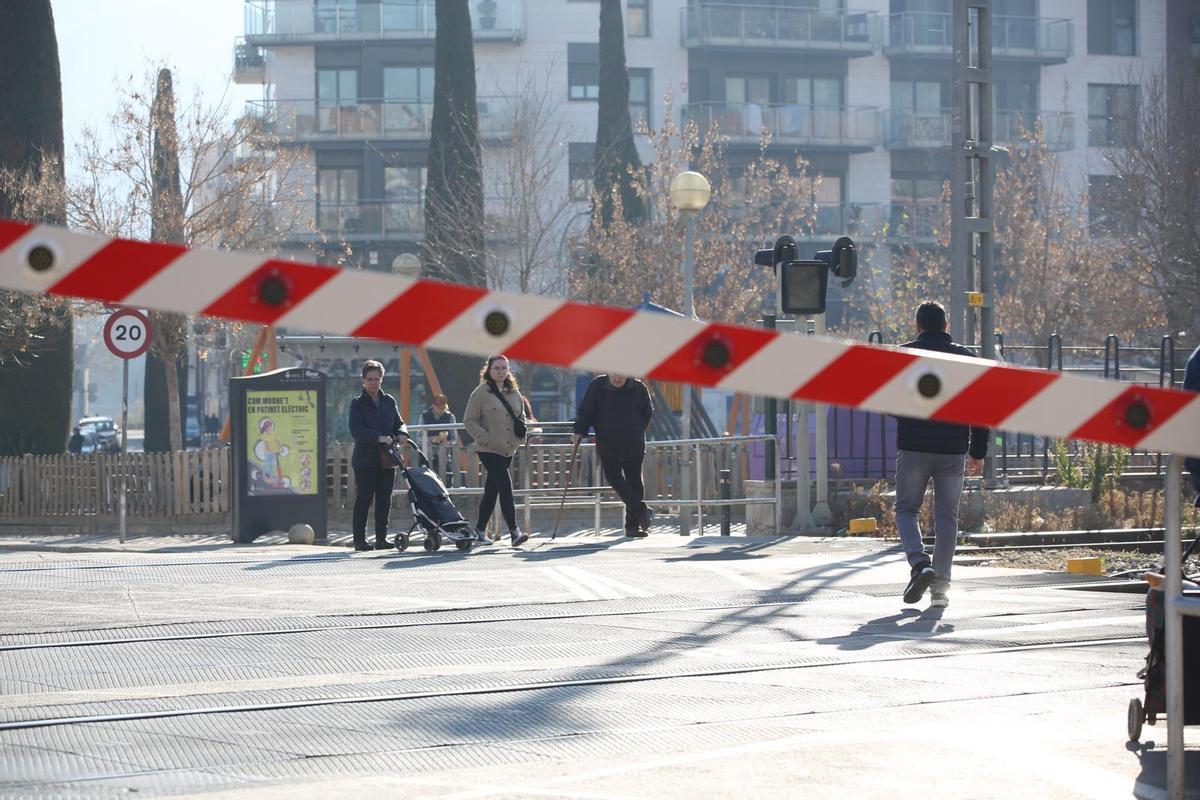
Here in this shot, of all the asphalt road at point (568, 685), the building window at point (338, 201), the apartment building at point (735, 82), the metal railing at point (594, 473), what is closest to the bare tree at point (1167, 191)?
the metal railing at point (594, 473)

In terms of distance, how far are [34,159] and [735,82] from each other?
34664mm

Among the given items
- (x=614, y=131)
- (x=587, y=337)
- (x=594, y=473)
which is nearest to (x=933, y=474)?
(x=587, y=337)

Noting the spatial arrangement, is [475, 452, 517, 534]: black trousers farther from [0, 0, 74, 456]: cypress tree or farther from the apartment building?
the apartment building

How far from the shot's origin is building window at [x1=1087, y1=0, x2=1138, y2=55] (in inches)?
2554

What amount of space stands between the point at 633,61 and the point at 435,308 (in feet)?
188

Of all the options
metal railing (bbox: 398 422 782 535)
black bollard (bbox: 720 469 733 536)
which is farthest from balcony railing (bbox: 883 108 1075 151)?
black bollard (bbox: 720 469 733 536)

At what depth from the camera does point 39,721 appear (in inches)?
275

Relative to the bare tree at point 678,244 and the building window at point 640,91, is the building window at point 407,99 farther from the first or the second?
the bare tree at point 678,244

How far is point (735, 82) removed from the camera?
62781mm

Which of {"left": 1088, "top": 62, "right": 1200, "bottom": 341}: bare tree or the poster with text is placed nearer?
the poster with text

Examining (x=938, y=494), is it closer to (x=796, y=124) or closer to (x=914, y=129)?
(x=796, y=124)

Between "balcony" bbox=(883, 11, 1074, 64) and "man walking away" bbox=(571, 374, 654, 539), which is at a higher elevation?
"balcony" bbox=(883, 11, 1074, 64)

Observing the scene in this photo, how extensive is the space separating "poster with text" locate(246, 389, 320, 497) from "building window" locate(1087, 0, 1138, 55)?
1974 inches

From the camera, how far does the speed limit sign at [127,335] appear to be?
71.1 ft
